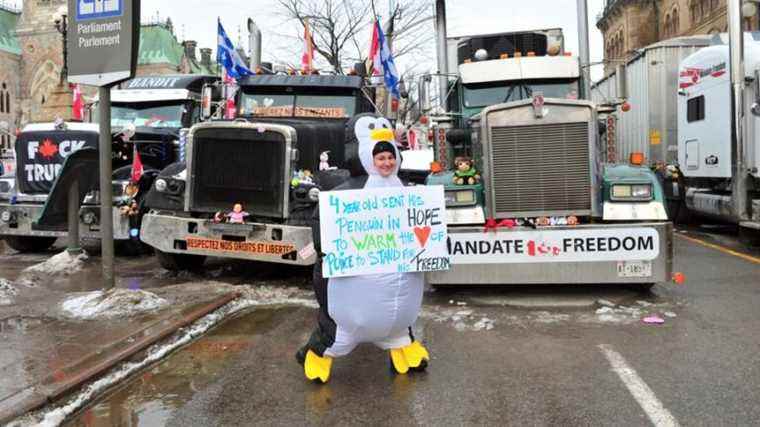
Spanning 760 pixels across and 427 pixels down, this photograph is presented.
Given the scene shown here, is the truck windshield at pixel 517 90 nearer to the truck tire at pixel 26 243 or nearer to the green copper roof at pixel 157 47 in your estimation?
the truck tire at pixel 26 243

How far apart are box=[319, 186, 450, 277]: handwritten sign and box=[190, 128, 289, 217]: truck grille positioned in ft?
11.0

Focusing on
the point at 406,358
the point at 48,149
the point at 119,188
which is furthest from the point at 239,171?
the point at 48,149

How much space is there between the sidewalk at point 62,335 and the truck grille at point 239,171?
3.39 ft

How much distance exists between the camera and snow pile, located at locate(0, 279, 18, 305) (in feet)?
24.1

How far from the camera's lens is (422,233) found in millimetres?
4859

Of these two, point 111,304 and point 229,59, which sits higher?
point 229,59

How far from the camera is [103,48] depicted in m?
6.82

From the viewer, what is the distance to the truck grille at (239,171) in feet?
26.2

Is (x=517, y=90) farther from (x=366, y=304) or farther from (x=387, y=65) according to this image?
(x=366, y=304)

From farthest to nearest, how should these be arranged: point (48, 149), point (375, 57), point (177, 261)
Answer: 1. point (375, 57)
2. point (48, 149)
3. point (177, 261)

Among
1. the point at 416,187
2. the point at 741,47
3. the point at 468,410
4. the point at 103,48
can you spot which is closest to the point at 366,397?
the point at 468,410

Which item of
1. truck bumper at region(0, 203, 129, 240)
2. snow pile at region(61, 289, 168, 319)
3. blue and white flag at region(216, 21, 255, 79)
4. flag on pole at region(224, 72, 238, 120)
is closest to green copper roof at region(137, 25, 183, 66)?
blue and white flag at region(216, 21, 255, 79)

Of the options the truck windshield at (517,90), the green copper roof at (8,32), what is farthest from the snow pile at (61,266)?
the green copper roof at (8,32)

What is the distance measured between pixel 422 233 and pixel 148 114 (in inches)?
367
